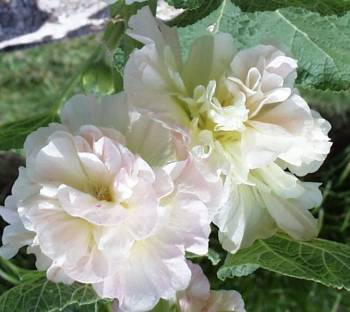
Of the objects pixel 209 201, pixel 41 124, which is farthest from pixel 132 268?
pixel 41 124

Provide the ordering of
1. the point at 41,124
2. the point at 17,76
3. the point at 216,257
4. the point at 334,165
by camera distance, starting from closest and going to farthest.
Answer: the point at 216,257, the point at 41,124, the point at 334,165, the point at 17,76

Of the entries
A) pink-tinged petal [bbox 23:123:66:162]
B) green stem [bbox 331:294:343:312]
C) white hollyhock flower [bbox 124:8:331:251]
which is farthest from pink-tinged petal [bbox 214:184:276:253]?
green stem [bbox 331:294:343:312]

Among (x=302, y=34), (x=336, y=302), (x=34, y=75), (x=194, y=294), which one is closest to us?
A: (x=194, y=294)

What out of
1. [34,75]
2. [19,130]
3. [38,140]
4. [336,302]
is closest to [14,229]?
[38,140]

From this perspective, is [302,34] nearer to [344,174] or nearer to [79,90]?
[79,90]

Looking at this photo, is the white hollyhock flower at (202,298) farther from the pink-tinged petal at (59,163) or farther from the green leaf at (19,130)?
the green leaf at (19,130)

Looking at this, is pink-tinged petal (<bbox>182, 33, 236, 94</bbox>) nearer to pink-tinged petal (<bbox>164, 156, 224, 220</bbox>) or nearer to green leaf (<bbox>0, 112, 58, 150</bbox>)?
pink-tinged petal (<bbox>164, 156, 224, 220</bbox>)

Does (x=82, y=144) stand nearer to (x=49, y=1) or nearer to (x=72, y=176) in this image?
(x=72, y=176)
